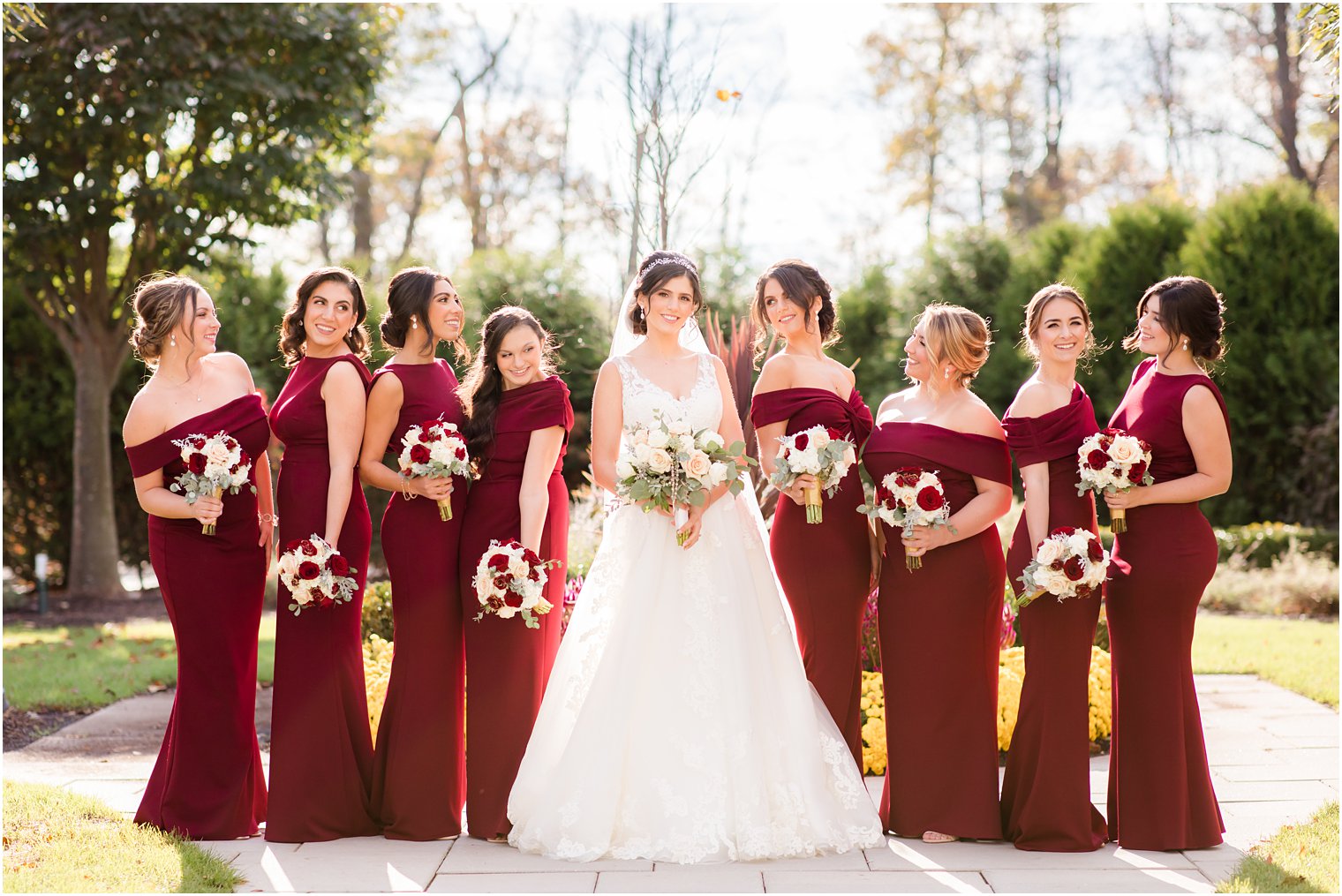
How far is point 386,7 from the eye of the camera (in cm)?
1317

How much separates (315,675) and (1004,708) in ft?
12.3

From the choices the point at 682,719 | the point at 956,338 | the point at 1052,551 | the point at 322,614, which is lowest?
the point at 682,719

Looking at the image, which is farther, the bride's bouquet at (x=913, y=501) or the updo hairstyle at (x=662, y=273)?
the updo hairstyle at (x=662, y=273)

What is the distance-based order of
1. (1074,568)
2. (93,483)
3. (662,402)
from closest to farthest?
(1074,568) → (662,402) → (93,483)

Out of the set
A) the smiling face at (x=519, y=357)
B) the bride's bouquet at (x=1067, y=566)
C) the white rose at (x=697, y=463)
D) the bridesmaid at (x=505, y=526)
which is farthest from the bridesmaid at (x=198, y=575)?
the bride's bouquet at (x=1067, y=566)

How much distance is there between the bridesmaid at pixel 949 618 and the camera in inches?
199

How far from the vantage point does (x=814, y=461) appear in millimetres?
4887

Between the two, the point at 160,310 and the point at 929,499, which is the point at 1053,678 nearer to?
the point at 929,499

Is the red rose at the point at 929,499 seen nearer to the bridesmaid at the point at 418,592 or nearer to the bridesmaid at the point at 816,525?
the bridesmaid at the point at 816,525

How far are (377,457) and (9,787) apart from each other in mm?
2655

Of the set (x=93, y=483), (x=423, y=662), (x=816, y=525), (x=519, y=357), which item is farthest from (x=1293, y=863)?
(x=93, y=483)

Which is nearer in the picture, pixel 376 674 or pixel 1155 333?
pixel 1155 333

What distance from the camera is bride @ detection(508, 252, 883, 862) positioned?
4820mm

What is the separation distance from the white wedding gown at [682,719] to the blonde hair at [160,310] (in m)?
2.00
